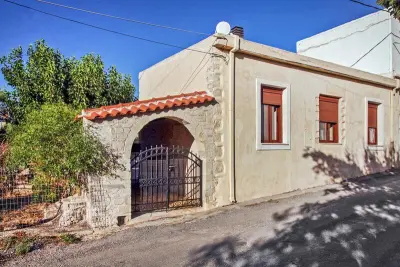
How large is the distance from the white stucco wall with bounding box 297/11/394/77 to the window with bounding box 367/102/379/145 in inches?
74.1

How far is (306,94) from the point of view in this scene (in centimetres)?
948

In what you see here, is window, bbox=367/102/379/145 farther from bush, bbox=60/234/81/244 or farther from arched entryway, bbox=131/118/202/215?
bush, bbox=60/234/81/244

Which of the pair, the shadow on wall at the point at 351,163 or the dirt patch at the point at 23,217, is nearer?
the dirt patch at the point at 23,217

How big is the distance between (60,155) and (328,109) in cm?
869

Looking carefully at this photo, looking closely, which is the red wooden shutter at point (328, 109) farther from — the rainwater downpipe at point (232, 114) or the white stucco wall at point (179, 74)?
the white stucco wall at point (179, 74)

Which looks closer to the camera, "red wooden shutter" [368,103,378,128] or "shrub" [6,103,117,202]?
"shrub" [6,103,117,202]

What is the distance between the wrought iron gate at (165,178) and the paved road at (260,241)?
2.86ft

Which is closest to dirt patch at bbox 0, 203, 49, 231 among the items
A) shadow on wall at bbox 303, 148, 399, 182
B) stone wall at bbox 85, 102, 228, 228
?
stone wall at bbox 85, 102, 228, 228

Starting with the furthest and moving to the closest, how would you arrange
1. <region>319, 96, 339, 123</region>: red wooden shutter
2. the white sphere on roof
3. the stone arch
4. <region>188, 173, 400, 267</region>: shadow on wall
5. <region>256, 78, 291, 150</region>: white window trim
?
1. <region>319, 96, 339, 123</region>: red wooden shutter
2. <region>256, 78, 291, 150</region>: white window trim
3. the white sphere on roof
4. the stone arch
5. <region>188, 173, 400, 267</region>: shadow on wall

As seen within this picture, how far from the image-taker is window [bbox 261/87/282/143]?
28.4ft

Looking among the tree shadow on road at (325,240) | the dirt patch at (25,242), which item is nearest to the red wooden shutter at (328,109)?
the tree shadow on road at (325,240)

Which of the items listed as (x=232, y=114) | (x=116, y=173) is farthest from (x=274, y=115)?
(x=116, y=173)

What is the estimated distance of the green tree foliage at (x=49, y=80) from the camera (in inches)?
415

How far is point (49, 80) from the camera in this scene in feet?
34.5
